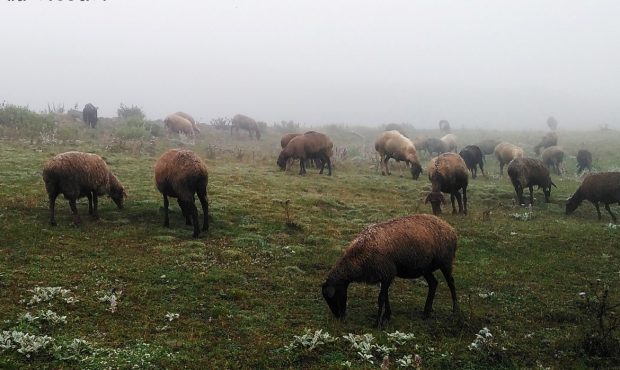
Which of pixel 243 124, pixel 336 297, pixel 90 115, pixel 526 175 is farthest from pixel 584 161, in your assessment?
pixel 90 115

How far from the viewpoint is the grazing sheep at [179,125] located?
38.4 m

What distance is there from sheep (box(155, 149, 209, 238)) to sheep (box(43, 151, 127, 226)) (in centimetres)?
178

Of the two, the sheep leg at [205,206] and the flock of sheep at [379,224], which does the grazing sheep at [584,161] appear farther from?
the sheep leg at [205,206]

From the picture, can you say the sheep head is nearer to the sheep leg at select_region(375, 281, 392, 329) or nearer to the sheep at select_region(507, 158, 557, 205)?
the sheep leg at select_region(375, 281, 392, 329)

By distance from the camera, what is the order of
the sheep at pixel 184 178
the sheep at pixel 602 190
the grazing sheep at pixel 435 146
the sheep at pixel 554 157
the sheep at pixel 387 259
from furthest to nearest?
1. the grazing sheep at pixel 435 146
2. the sheep at pixel 554 157
3. the sheep at pixel 602 190
4. the sheep at pixel 184 178
5. the sheep at pixel 387 259

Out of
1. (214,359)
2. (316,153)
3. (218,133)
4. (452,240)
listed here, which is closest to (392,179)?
(316,153)

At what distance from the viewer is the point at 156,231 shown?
13.5m

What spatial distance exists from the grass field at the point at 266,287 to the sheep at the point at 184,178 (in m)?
0.94

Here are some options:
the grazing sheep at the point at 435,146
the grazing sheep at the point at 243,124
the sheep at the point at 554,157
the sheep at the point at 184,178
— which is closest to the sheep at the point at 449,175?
the sheep at the point at 184,178

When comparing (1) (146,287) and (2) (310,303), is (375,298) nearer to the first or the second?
(2) (310,303)

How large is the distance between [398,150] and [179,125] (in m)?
19.6

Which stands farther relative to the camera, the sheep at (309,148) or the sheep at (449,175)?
the sheep at (309,148)

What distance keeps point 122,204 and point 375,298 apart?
9314 millimetres

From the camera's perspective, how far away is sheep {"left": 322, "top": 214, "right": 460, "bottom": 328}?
8.66m
